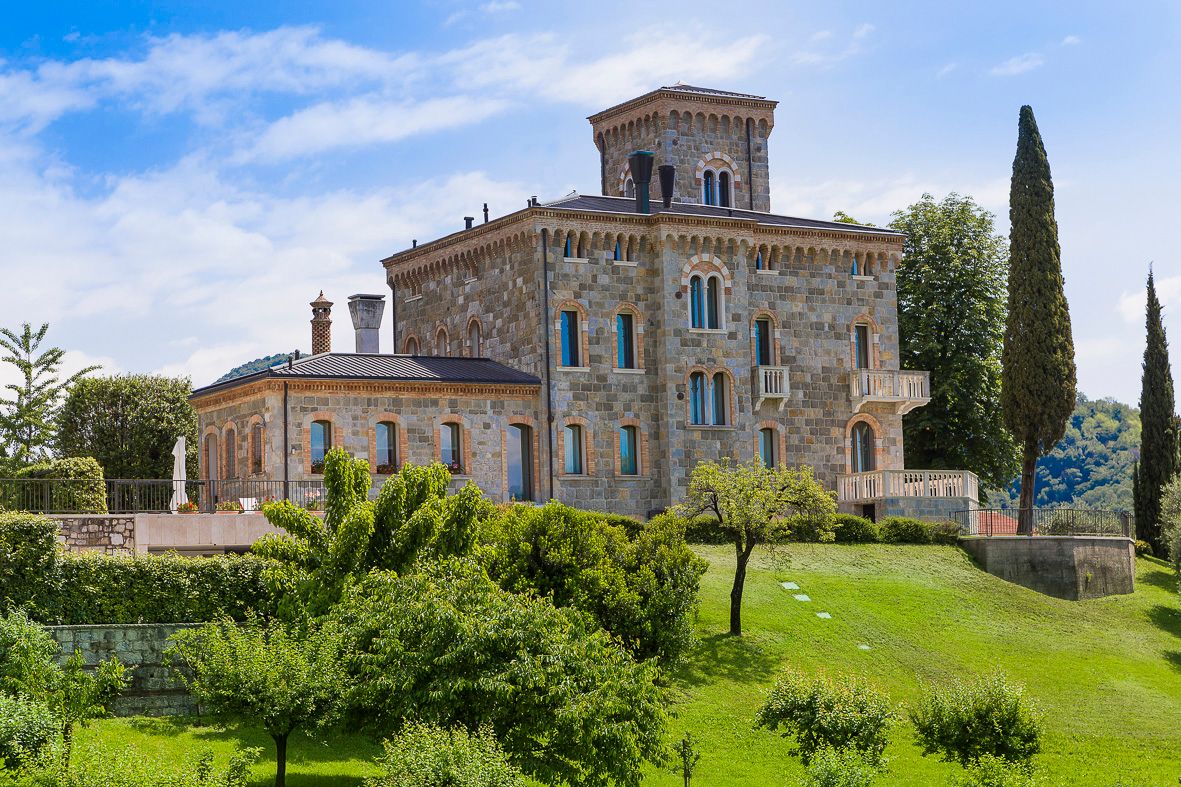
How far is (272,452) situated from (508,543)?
14599mm

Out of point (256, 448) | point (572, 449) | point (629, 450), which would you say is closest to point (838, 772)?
point (572, 449)

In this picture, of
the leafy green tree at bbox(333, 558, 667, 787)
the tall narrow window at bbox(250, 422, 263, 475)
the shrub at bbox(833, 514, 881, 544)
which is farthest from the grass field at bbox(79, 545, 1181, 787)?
the tall narrow window at bbox(250, 422, 263, 475)

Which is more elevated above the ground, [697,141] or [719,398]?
[697,141]

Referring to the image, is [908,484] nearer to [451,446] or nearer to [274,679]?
[451,446]

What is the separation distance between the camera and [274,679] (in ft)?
95.3

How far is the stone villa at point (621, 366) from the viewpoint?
51.6 metres

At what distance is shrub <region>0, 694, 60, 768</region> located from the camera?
88.2 ft

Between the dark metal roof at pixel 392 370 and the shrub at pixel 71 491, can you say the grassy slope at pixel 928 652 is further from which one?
the shrub at pixel 71 491

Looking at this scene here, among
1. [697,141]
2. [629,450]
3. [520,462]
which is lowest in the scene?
[520,462]

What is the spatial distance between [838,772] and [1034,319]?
3181 centimetres

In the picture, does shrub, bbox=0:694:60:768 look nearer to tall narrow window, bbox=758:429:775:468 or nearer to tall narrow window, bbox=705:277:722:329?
tall narrow window, bbox=705:277:722:329

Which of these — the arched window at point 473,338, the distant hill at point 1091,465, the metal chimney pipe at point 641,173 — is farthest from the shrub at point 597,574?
the distant hill at point 1091,465

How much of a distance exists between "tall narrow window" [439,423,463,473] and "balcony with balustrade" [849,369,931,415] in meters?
14.7

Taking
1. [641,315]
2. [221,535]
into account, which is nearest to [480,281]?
[641,315]
